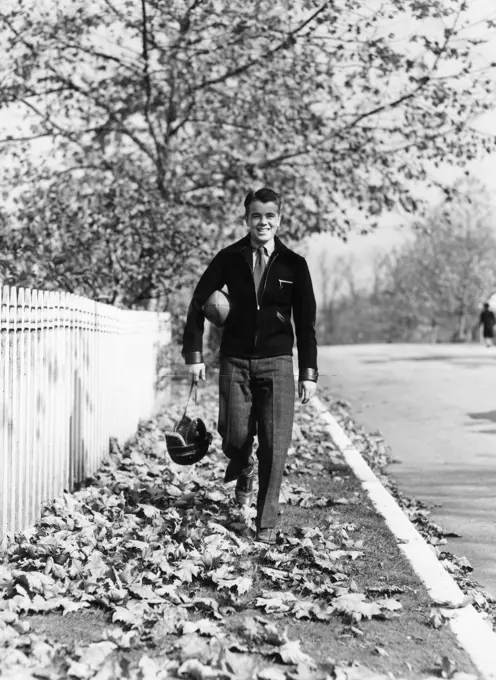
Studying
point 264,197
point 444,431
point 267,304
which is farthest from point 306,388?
point 444,431

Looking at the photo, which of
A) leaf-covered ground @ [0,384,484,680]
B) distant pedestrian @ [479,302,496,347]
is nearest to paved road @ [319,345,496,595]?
leaf-covered ground @ [0,384,484,680]

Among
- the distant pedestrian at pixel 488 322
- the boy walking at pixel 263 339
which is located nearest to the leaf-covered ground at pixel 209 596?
the boy walking at pixel 263 339

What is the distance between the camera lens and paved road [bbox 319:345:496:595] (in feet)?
24.5

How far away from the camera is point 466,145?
1669 cm

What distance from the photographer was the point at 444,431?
40.6ft

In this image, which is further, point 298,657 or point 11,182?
point 11,182

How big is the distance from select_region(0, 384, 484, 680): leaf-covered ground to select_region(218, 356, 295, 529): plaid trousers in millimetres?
321

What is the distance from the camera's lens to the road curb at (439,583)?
4420 millimetres

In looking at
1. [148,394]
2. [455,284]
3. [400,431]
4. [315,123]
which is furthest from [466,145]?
[455,284]

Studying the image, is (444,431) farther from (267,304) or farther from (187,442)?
(267,304)

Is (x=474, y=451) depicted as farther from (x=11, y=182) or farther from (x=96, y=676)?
(x=11, y=182)

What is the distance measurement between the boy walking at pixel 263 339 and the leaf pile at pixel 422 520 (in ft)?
3.72

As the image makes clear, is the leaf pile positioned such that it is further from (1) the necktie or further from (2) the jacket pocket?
(1) the necktie

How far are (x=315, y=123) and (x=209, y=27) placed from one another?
89.9 inches
